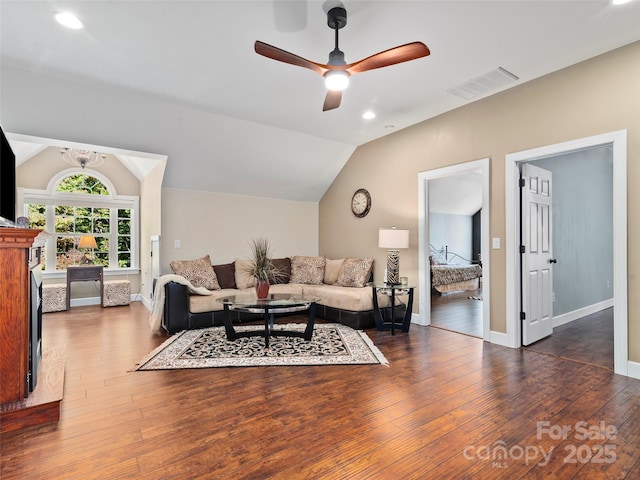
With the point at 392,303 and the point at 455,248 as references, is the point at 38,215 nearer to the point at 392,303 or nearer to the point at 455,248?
Result: the point at 392,303

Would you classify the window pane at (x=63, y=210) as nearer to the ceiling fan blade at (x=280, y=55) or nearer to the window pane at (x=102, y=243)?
the window pane at (x=102, y=243)

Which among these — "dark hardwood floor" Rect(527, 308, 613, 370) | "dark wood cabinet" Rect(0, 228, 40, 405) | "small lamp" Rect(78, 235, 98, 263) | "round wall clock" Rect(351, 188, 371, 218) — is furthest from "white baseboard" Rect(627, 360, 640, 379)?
"small lamp" Rect(78, 235, 98, 263)

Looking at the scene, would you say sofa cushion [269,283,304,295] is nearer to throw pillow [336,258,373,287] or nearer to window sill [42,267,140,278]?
throw pillow [336,258,373,287]

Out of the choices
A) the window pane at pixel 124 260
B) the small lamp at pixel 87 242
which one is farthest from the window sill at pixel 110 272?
the small lamp at pixel 87 242

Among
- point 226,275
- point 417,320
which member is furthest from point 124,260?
point 417,320

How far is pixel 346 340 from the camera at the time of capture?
3.91 metres

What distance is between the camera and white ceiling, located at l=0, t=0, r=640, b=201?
2.44 metres

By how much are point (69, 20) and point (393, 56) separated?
95.3 inches

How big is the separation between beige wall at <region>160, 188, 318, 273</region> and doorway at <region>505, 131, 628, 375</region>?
154 inches

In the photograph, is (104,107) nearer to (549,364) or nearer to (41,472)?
(41,472)

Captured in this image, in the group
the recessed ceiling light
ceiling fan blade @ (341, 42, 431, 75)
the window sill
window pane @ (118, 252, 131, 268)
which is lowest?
the window sill

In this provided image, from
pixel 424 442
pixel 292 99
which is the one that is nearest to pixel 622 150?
pixel 424 442

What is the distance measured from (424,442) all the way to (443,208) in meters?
7.81

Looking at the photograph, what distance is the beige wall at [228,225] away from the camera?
5.54 metres
